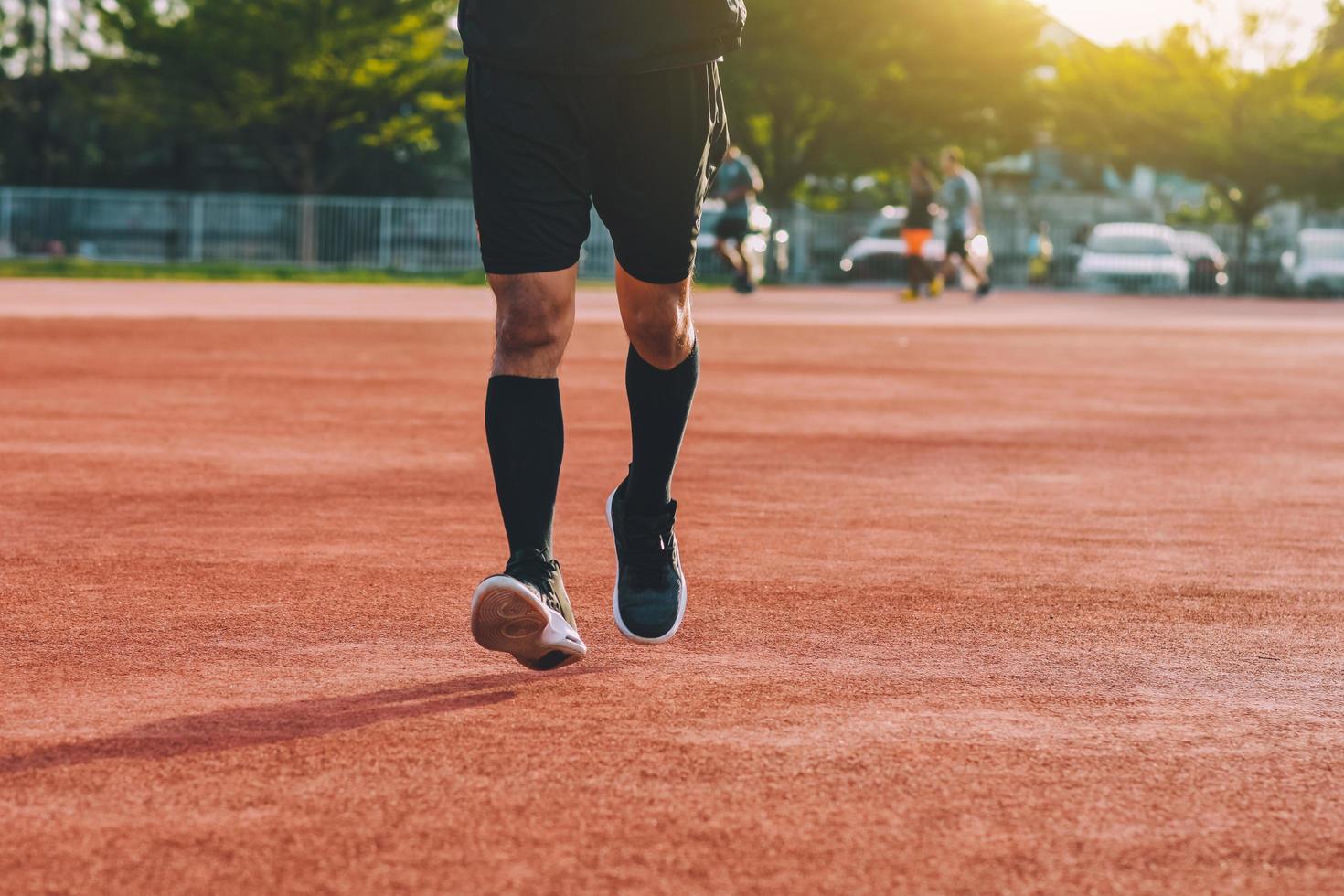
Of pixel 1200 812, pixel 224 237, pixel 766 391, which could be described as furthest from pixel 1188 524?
pixel 224 237

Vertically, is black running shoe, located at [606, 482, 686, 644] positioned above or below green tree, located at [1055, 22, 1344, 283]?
below

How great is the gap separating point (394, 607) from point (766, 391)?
23.2 feet

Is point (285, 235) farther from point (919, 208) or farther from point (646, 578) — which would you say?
point (646, 578)

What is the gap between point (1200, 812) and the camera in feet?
9.23

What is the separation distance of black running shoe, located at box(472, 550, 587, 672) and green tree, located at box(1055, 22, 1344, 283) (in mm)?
40934

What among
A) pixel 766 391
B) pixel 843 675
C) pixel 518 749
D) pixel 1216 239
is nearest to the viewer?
pixel 518 749

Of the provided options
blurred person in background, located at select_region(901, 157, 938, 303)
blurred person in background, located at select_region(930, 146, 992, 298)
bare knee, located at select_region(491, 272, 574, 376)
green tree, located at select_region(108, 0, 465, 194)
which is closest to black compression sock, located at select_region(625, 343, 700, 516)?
bare knee, located at select_region(491, 272, 574, 376)

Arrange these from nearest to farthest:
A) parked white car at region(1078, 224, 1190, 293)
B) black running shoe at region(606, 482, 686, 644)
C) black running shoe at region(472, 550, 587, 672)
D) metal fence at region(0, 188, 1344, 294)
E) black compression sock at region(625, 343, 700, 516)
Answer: black running shoe at region(472, 550, 587, 672) < black running shoe at region(606, 482, 686, 644) < black compression sock at region(625, 343, 700, 516) < parked white car at region(1078, 224, 1190, 293) < metal fence at region(0, 188, 1344, 294)

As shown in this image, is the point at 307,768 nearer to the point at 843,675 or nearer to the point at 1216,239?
the point at 843,675

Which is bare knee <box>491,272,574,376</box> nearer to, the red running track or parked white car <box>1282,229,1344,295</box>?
the red running track

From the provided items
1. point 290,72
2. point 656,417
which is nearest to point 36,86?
point 290,72

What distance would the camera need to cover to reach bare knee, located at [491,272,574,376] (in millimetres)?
3930

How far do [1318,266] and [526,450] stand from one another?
120ft

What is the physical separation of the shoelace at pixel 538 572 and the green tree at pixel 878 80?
39.0 meters
